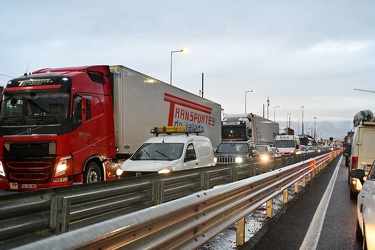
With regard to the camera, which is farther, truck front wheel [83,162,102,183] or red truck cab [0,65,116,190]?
truck front wheel [83,162,102,183]

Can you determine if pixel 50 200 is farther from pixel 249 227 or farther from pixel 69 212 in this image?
pixel 249 227

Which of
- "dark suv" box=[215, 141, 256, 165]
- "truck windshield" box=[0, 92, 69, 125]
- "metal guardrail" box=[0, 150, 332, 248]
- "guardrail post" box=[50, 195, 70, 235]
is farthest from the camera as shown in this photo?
"dark suv" box=[215, 141, 256, 165]

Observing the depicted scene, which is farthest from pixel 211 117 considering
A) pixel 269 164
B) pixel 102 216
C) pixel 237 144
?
pixel 102 216

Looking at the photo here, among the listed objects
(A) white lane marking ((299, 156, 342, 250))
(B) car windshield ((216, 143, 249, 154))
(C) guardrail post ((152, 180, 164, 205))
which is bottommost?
(A) white lane marking ((299, 156, 342, 250))

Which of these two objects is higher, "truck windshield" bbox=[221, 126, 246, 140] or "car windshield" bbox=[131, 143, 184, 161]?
"truck windshield" bbox=[221, 126, 246, 140]

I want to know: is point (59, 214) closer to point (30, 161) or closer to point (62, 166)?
point (62, 166)

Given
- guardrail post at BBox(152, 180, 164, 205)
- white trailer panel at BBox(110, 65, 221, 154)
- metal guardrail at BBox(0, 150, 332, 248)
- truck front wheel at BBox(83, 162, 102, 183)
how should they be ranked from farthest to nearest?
white trailer panel at BBox(110, 65, 221, 154)
truck front wheel at BBox(83, 162, 102, 183)
guardrail post at BBox(152, 180, 164, 205)
metal guardrail at BBox(0, 150, 332, 248)

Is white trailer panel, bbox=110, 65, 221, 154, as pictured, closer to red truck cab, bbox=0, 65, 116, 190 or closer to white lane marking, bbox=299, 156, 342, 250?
red truck cab, bbox=0, 65, 116, 190

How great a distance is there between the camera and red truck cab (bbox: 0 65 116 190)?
9.70 m

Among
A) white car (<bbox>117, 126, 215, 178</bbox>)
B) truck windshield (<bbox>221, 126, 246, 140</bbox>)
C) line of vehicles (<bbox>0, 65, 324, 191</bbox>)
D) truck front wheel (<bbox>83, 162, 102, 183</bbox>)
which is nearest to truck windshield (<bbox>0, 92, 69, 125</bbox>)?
line of vehicles (<bbox>0, 65, 324, 191</bbox>)

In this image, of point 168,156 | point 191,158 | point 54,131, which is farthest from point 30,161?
point 191,158

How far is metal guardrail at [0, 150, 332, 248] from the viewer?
278 centimetres

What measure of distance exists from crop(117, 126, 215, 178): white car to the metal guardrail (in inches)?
108

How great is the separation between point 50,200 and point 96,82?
893cm
